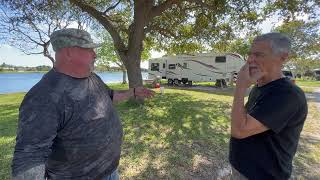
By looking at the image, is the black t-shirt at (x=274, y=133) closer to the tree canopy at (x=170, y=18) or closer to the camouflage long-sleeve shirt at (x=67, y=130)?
the camouflage long-sleeve shirt at (x=67, y=130)

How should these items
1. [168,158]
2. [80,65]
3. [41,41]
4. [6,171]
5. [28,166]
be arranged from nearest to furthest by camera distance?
[28,166] → [80,65] → [6,171] → [168,158] → [41,41]

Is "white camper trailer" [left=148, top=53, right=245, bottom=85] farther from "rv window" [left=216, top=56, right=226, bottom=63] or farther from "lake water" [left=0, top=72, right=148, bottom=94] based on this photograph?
"lake water" [left=0, top=72, right=148, bottom=94]

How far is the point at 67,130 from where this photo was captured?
2.13 m

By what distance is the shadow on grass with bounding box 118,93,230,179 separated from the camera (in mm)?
4891

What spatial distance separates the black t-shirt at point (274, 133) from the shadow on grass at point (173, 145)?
2.40m

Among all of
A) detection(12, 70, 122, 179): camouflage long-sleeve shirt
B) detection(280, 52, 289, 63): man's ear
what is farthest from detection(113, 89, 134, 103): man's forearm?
detection(280, 52, 289, 63): man's ear

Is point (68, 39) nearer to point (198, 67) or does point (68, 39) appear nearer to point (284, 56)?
point (284, 56)

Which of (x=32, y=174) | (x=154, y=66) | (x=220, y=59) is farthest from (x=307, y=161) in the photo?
(x=154, y=66)

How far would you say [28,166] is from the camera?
6.07ft

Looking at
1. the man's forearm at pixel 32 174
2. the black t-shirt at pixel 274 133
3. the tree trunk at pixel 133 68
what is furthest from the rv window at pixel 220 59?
the man's forearm at pixel 32 174

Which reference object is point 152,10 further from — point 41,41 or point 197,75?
point 197,75

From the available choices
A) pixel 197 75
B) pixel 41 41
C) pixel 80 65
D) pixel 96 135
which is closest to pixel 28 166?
pixel 96 135

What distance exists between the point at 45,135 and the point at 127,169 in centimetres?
305

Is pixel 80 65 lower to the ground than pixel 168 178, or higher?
higher
